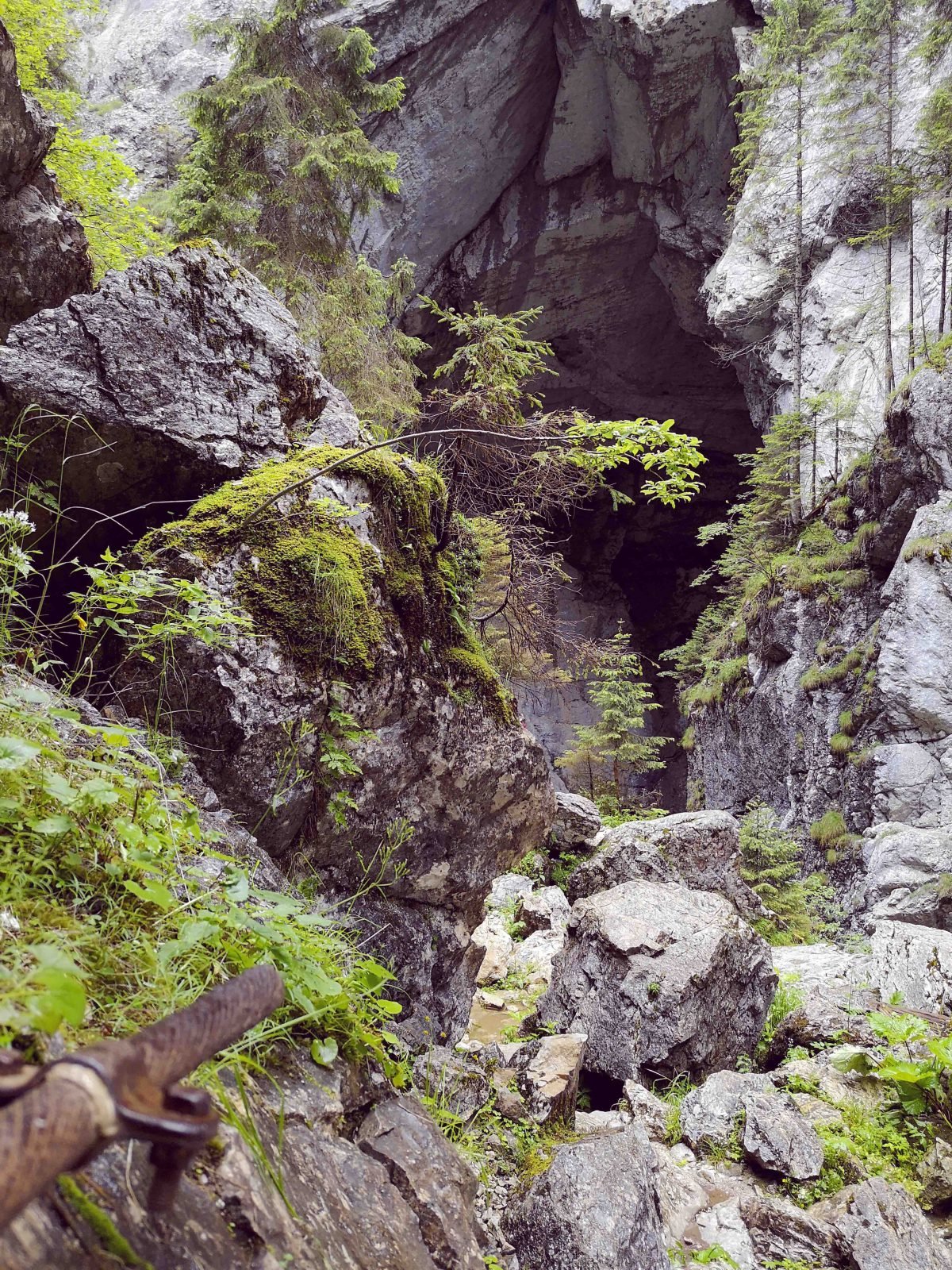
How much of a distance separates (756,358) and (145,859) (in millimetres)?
20755

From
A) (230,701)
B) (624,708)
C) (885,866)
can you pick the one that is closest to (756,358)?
(624,708)

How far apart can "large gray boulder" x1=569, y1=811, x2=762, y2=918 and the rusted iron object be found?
8.54 metres

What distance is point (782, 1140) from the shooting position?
4750mm

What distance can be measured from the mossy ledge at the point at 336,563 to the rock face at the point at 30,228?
253cm

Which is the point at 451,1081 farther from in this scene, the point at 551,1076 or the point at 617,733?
the point at 617,733

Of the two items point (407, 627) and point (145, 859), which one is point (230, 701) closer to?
point (407, 627)

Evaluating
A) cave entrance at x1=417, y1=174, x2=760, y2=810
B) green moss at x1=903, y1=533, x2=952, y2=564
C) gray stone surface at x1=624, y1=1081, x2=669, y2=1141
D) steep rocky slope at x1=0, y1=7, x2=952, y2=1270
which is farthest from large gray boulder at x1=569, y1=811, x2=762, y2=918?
cave entrance at x1=417, y1=174, x2=760, y2=810

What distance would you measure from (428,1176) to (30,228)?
6027 mm

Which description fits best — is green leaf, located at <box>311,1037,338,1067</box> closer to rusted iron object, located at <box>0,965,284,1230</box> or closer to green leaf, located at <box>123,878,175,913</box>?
green leaf, located at <box>123,878,175,913</box>

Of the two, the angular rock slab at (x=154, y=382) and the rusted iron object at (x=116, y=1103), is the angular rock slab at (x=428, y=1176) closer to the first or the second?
the rusted iron object at (x=116, y=1103)

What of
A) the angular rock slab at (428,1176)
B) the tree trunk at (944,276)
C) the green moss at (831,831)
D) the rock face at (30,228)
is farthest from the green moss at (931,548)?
the angular rock slab at (428,1176)

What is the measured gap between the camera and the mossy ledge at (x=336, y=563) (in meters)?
3.60

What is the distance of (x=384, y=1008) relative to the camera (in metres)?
1.91

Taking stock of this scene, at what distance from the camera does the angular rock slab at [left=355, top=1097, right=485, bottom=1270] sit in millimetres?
1862
